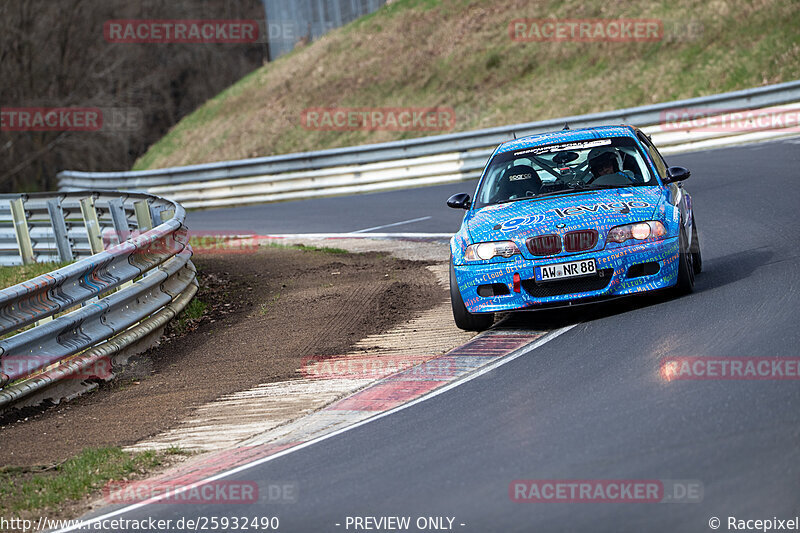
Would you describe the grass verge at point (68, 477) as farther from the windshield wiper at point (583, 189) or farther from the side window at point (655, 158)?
the side window at point (655, 158)

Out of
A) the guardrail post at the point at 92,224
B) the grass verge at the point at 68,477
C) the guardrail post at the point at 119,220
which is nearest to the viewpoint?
the grass verge at the point at 68,477

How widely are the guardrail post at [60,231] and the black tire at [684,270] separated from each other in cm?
989

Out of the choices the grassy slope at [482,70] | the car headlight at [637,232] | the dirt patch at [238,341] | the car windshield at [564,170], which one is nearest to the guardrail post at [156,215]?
the dirt patch at [238,341]

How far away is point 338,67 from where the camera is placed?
38.5m

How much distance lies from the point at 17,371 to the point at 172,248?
3.28m

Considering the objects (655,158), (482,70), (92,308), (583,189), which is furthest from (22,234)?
(482,70)

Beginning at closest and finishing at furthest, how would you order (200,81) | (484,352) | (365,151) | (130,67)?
(484,352), (365,151), (130,67), (200,81)

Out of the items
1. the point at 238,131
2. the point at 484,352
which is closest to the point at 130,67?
the point at 238,131

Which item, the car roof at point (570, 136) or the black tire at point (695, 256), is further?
the car roof at point (570, 136)

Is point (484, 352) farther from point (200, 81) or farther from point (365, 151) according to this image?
point (200, 81)

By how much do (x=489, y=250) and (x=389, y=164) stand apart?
50.4 ft

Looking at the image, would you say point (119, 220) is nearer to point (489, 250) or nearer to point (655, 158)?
point (489, 250)

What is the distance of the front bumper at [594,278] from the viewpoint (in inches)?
334

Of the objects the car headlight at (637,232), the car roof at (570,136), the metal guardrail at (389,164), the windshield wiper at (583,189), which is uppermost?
the car roof at (570,136)
